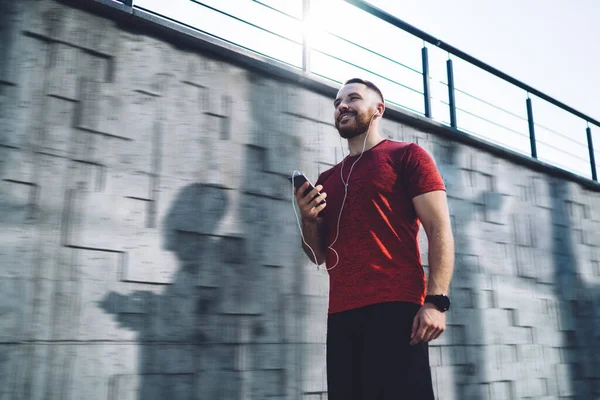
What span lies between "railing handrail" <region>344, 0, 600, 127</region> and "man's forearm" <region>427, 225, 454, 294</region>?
2.06 metres

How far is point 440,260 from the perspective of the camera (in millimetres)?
1952

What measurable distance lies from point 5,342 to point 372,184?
5.06ft

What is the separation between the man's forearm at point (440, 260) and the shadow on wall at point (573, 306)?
120 inches

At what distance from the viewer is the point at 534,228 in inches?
176

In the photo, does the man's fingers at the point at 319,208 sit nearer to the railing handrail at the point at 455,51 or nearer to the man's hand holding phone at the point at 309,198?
the man's hand holding phone at the point at 309,198

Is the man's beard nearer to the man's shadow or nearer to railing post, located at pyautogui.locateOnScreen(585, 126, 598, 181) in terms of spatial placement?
the man's shadow

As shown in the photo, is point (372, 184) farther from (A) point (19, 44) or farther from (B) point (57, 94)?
(A) point (19, 44)

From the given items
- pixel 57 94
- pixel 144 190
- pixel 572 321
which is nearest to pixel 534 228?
pixel 572 321

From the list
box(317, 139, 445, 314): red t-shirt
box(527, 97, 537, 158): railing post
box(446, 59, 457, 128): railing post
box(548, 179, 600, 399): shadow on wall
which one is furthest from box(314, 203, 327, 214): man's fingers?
box(527, 97, 537, 158): railing post

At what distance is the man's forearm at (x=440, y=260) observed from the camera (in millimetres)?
1924

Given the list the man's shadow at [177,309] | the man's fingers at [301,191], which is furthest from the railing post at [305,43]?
the man's fingers at [301,191]

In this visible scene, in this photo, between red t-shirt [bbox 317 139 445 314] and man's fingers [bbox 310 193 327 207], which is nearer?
red t-shirt [bbox 317 139 445 314]

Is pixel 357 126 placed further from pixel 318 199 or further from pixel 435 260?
pixel 435 260

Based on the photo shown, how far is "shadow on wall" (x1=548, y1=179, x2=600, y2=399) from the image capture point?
4391 millimetres
